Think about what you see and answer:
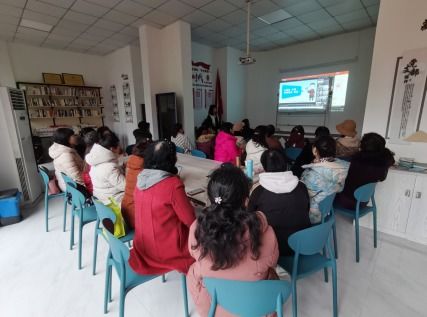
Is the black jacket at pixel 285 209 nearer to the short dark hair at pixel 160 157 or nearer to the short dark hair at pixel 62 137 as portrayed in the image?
the short dark hair at pixel 160 157

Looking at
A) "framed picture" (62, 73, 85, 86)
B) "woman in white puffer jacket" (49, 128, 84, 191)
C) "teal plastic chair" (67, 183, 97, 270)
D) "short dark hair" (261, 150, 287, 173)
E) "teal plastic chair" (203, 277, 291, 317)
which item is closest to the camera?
"teal plastic chair" (203, 277, 291, 317)

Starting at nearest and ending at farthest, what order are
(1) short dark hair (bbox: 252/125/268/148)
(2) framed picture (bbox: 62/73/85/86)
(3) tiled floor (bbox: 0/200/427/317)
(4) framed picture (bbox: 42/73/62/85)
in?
1. (3) tiled floor (bbox: 0/200/427/317)
2. (1) short dark hair (bbox: 252/125/268/148)
3. (4) framed picture (bbox: 42/73/62/85)
4. (2) framed picture (bbox: 62/73/85/86)

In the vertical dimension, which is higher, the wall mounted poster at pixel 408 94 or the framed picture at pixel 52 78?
the framed picture at pixel 52 78

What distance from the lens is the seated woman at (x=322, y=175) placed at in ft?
5.58

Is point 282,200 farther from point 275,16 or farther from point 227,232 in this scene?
point 275,16

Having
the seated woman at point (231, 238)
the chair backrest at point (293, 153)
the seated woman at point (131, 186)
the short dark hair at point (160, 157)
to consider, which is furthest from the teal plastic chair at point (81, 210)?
the chair backrest at point (293, 153)

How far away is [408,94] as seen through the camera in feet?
7.53

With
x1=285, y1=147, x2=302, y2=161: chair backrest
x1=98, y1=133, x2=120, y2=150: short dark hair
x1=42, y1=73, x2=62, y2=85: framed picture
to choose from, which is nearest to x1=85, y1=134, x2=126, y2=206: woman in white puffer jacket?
x1=98, y1=133, x2=120, y2=150: short dark hair

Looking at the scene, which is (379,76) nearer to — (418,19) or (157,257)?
(418,19)

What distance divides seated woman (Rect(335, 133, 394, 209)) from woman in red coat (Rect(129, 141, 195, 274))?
5.46 ft

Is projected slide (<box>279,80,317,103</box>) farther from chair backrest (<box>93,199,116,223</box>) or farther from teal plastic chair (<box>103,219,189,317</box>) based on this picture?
teal plastic chair (<box>103,219,189,317</box>)

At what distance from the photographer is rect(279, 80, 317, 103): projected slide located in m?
5.29

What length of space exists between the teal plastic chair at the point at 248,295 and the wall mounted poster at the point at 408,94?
2.45 metres

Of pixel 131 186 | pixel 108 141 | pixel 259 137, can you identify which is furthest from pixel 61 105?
pixel 259 137
